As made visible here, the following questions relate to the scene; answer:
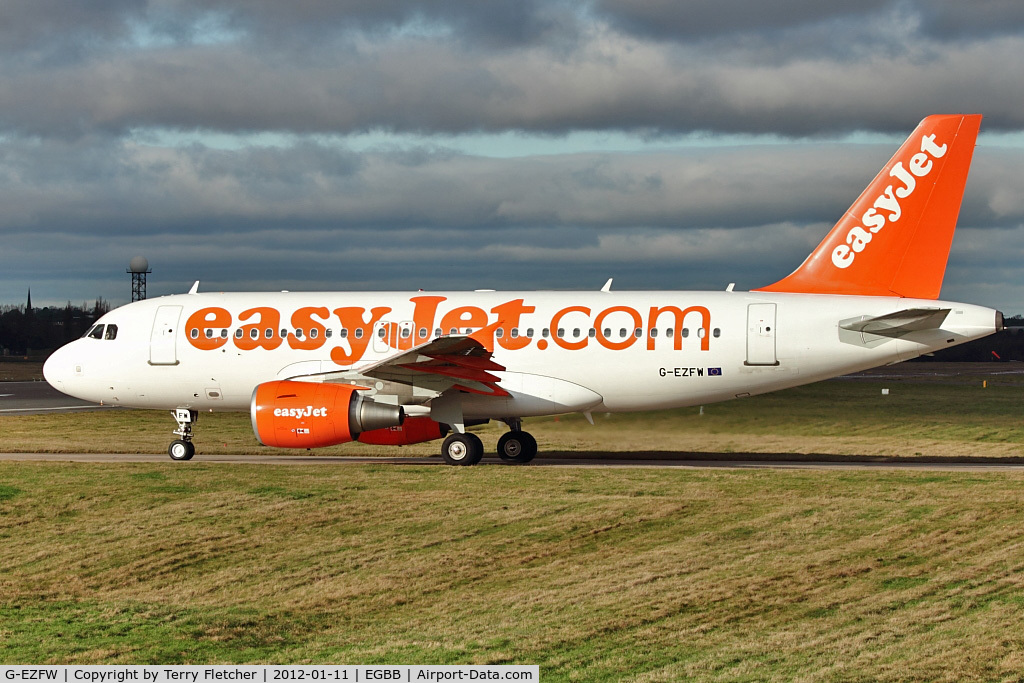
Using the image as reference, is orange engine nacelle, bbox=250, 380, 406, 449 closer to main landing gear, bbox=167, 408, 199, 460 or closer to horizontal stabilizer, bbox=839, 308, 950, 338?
main landing gear, bbox=167, 408, 199, 460

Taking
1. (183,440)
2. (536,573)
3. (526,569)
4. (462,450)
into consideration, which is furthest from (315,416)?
(536,573)

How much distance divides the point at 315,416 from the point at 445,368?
2951mm

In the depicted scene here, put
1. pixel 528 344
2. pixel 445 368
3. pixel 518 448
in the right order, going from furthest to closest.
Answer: pixel 518 448 → pixel 528 344 → pixel 445 368

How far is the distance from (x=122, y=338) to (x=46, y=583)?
14357mm

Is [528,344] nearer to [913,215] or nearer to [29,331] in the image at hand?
[913,215]

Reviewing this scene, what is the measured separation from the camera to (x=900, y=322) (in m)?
22.7

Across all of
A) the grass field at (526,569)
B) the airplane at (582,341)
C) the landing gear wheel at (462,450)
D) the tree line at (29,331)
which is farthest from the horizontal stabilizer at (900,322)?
the tree line at (29,331)

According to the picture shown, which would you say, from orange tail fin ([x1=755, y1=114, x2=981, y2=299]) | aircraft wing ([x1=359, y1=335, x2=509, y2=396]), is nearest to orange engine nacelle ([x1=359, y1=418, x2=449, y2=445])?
aircraft wing ([x1=359, y1=335, x2=509, y2=396])

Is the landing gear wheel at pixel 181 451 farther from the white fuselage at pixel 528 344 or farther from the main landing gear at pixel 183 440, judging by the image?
the white fuselage at pixel 528 344

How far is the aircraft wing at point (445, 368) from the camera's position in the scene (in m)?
22.4

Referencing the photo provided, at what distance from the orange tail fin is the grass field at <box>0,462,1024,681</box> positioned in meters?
5.25

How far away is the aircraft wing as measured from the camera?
22.4 meters

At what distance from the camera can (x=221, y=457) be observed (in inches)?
1061

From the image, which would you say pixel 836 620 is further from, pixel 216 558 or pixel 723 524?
pixel 216 558
